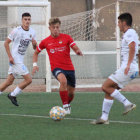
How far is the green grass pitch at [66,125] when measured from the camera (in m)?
5.01

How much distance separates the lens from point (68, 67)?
24.1ft

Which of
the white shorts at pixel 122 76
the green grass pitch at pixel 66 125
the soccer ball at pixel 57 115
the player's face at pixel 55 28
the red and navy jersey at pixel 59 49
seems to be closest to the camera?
the green grass pitch at pixel 66 125

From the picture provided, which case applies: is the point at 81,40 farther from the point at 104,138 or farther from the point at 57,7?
the point at 104,138

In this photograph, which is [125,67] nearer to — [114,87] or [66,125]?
A: [114,87]

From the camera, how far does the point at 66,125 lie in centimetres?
595

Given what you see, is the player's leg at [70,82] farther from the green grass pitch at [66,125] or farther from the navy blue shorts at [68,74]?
the green grass pitch at [66,125]

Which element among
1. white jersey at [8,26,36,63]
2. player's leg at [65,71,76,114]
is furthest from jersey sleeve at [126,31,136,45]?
white jersey at [8,26,36,63]

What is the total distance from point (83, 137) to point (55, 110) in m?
1.35

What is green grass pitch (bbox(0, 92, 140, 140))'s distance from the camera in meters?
5.01

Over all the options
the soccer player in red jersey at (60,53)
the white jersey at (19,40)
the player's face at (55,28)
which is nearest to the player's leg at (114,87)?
the soccer player in red jersey at (60,53)

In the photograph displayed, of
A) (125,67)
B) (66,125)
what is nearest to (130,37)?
(125,67)

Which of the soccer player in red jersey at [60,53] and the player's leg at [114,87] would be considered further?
the soccer player in red jersey at [60,53]

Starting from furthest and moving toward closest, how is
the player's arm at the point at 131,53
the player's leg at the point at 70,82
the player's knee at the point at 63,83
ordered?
the player's leg at the point at 70,82 → the player's knee at the point at 63,83 → the player's arm at the point at 131,53

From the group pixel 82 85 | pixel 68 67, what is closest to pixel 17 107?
pixel 68 67
